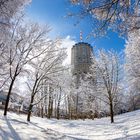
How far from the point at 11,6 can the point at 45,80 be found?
14398 millimetres

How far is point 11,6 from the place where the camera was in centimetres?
912

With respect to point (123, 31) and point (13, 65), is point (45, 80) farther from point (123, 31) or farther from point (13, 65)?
point (123, 31)

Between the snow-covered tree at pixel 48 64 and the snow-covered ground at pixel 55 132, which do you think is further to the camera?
the snow-covered tree at pixel 48 64

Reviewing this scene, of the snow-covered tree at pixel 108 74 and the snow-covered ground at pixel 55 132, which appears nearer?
the snow-covered ground at pixel 55 132

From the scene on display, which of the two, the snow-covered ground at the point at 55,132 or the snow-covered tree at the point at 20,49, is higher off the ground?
the snow-covered tree at the point at 20,49

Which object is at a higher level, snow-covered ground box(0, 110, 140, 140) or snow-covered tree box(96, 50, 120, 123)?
snow-covered tree box(96, 50, 120, 123)

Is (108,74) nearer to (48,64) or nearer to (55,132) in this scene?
(48,64)

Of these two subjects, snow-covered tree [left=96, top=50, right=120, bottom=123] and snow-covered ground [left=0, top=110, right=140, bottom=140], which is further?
snow-covered tree [left=96, top=50, right=120, bottom=123]

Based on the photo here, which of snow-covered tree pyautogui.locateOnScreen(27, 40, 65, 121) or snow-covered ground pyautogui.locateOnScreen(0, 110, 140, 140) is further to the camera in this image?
snow-covered tree pyautogui.locateOnScreen(27, 40, 65, 121)

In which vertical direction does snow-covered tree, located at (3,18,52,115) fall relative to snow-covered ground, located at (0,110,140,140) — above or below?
above

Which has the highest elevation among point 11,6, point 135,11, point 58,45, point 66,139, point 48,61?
point 58,45

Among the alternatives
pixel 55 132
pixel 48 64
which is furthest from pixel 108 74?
pixel 55 132

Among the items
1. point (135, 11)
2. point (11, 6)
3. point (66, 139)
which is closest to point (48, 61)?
point (66, 139)

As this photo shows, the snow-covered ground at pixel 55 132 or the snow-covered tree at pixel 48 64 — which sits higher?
the snow-covered tree at pixel 48 64
